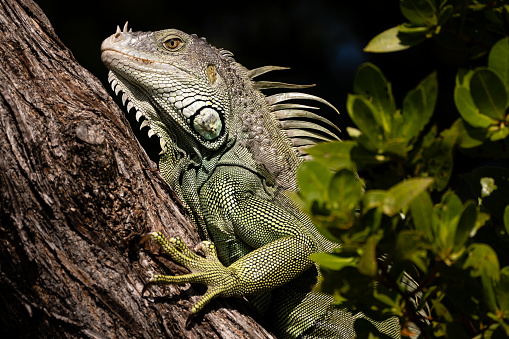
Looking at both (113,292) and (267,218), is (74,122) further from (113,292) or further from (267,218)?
(267,218)

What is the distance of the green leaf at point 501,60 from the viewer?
4.80 feet

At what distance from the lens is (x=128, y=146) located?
2.52 m

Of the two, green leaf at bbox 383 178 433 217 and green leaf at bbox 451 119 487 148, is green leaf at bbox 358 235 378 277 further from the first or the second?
green leaf at bbox 451 119 487 148

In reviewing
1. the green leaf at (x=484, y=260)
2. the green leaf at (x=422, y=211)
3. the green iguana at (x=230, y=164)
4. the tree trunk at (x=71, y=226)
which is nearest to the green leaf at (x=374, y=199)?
the green leaf at (x=422, y=211)

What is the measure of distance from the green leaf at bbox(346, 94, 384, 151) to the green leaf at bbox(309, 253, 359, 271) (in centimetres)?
30

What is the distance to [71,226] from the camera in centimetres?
232

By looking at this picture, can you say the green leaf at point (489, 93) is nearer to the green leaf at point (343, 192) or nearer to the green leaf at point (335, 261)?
the green leaf at point (343, 192)

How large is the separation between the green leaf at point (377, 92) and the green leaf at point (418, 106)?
0.12ft

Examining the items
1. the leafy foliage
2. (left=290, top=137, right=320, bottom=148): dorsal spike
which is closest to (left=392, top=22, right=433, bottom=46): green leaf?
the leafy foliage

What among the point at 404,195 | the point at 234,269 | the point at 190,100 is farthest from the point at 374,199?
the point at 190,100

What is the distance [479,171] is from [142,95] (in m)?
2.15

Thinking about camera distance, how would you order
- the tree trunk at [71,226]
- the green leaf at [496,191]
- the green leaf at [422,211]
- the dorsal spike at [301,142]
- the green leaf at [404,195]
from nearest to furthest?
the green leaf at [404,195] → the green leaf at [422,211] → the green leaf at [496,191] → the tree trunk at [71,226] → the dorsal spike at [301,142]

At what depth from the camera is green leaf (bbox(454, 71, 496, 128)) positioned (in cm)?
147

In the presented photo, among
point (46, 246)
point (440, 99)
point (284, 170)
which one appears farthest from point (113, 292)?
point (440, 99)
